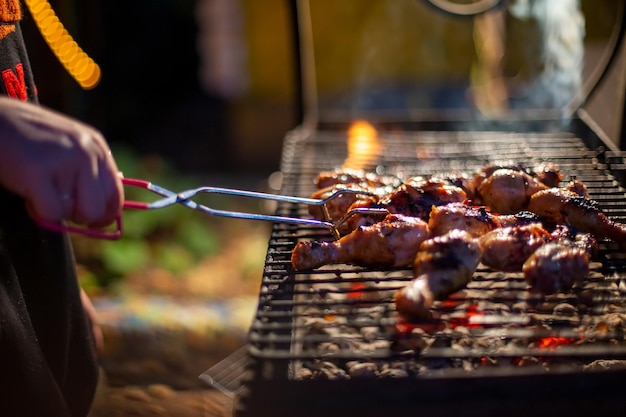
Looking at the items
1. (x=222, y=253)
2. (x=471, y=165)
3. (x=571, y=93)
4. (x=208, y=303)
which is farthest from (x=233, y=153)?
(x=471, y=165)

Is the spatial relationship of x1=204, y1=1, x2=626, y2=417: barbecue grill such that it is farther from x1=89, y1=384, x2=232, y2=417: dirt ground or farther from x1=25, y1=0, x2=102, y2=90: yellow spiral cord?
x1=25, y1=0, x2=102, y2=90: yellow spiral cord

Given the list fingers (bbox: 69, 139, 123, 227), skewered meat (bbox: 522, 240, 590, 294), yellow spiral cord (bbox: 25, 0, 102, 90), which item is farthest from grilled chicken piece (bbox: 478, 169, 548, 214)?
yellow spiral cord (bbox: 25, 0, 102, 90)

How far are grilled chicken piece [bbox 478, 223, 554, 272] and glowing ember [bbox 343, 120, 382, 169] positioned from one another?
4.59 ft

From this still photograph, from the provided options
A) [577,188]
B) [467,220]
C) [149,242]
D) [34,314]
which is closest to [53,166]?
[34,314]

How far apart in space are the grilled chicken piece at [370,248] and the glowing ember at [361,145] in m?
1.27

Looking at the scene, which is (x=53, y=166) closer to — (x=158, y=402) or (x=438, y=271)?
(x=438, y=271)

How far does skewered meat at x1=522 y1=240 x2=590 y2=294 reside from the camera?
2084 millimetres

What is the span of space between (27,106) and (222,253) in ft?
17.3

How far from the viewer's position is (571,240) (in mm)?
2352

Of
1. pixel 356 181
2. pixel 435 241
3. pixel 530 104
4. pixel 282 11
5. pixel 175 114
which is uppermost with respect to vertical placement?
pixel 282 11

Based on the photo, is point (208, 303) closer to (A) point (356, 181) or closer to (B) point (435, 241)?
(A) point (356, 181)

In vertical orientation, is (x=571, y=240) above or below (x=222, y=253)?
below

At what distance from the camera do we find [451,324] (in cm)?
201

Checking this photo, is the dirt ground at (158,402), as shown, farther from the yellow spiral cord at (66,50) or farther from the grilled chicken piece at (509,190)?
the yellow spiral cord at (66,50)
